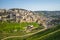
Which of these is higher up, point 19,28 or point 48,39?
point 48,39

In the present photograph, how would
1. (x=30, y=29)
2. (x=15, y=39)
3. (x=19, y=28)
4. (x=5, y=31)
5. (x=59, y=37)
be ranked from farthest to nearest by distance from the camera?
1. (x=30, y=29)
2. (x=19, y=28)
3. (x=5, y=31)
4. (x=15, y=39)
5. (x=59, y=37)

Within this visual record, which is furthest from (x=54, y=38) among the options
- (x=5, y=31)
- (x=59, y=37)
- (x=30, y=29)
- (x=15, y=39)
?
(x=30, y=29)

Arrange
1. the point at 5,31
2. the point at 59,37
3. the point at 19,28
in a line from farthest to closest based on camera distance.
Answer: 1. the point at 19,28
2. the point at 5,31
3. the point at 59,37

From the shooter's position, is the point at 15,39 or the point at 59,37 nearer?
the point at 59,37

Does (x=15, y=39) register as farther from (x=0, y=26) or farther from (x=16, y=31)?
(x=0, y=26)

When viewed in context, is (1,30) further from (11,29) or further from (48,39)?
(48,39)

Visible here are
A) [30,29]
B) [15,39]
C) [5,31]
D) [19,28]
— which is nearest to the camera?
[15,39]

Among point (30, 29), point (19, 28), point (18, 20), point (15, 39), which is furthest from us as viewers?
point (18, 20)

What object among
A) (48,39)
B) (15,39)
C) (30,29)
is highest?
(48,39)

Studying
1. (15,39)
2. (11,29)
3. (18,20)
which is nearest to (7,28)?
(11,29)
